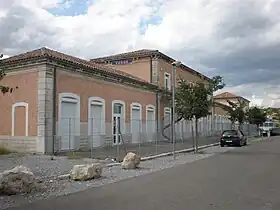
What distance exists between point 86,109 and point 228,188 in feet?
48.0

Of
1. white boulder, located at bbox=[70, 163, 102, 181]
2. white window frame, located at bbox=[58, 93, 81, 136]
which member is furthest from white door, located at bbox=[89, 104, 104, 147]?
white boulder, located at bbox=[70, 163, 102, 181]

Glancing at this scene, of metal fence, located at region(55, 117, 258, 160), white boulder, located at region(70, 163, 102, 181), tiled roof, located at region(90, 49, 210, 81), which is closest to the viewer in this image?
white boulder, located at region(70, 163, 102, 181)

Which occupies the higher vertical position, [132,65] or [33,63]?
[132,65]

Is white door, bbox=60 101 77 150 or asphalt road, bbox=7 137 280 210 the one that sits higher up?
white door, bbox=60 101 77 150

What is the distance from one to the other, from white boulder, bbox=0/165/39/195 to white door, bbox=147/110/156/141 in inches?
814

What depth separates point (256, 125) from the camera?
64.9m

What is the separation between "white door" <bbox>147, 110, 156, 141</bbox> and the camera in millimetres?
30375

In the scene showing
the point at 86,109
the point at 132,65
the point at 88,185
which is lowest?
the point at 88,185

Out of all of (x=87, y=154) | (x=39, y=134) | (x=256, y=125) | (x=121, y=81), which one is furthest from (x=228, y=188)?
(x=256, y=125)

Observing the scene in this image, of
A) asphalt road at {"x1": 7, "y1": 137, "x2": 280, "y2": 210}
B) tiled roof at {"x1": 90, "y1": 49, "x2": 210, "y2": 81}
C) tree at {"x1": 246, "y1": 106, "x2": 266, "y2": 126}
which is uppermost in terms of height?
tiled roof at {"x1": 90, "y1": 49, "x2": 210, "y2": 81}

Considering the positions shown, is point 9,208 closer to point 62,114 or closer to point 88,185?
point 88,185

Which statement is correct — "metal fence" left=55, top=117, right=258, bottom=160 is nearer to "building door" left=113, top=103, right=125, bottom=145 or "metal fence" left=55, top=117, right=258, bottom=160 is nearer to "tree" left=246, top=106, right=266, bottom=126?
"building door" left=113, top=103, right=125, bottom=145

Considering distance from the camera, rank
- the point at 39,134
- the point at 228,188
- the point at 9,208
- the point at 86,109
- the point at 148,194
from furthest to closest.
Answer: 1. the point at 86,109
2. the point at 39,134
3. the point at 228,188
4. the point at 148,194
5. the point at 9,208

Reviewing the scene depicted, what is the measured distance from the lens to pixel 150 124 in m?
31.8
